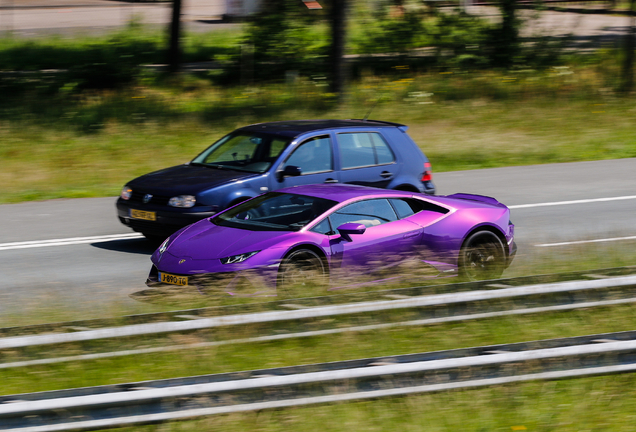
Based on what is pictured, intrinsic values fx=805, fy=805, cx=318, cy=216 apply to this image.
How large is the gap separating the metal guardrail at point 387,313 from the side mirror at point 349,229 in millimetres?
1729

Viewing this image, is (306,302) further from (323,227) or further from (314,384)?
(314,384)

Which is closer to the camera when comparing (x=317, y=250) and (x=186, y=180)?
(x=317, y=250)

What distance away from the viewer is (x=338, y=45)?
2231 cm

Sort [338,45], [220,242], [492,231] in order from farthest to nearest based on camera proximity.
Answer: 1. [338,45]
2. [492,231]
3. [220,242]

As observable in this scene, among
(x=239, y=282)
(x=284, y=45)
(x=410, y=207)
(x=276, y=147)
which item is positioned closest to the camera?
(x=239, y=282)

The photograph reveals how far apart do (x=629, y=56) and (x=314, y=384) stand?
914 inches

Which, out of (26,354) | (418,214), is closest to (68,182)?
(418,214)

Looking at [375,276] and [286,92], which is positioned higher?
[286,92]

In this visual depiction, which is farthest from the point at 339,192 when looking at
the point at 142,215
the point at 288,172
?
the point at 142,215

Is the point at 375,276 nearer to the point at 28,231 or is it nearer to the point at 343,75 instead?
the point at 28,231

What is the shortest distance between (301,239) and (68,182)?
10622 mm

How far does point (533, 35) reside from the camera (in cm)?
2794

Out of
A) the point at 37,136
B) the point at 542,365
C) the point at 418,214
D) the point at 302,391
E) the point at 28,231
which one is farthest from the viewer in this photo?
the point at 37,136

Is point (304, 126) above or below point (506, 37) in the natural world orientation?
below
